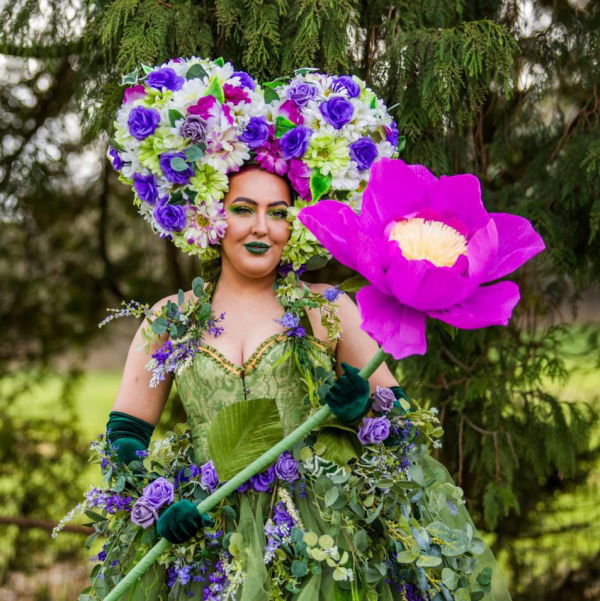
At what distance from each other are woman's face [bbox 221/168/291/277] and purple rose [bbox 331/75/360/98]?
0.26 metres

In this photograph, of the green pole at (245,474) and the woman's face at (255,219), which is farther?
the woman's face at (255,219)

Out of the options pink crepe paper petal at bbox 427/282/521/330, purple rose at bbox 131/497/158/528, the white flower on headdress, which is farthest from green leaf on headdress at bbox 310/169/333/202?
purple rose at bbox 131/497/158/528

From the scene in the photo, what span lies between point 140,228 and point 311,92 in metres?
2.36

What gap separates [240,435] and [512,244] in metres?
0.73

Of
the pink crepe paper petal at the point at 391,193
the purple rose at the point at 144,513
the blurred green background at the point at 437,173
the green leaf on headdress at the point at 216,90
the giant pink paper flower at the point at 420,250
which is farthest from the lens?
the blurred green background at the point at 437,173

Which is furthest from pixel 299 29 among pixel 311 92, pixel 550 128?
pixel 550 128

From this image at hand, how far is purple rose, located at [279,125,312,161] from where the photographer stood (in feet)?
6.61

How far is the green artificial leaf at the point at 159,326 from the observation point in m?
2.04

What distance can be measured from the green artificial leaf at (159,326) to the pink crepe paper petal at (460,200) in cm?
73

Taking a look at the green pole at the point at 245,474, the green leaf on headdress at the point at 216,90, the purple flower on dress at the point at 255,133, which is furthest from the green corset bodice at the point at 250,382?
the green leaf on headdress at the point at 216,90

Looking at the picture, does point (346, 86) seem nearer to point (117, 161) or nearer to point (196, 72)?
point (196, 72)

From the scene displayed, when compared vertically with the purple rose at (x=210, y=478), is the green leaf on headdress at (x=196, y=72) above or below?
above

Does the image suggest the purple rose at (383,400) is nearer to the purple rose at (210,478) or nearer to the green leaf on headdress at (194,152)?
the purple rose at (210,478)

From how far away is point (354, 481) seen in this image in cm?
195
